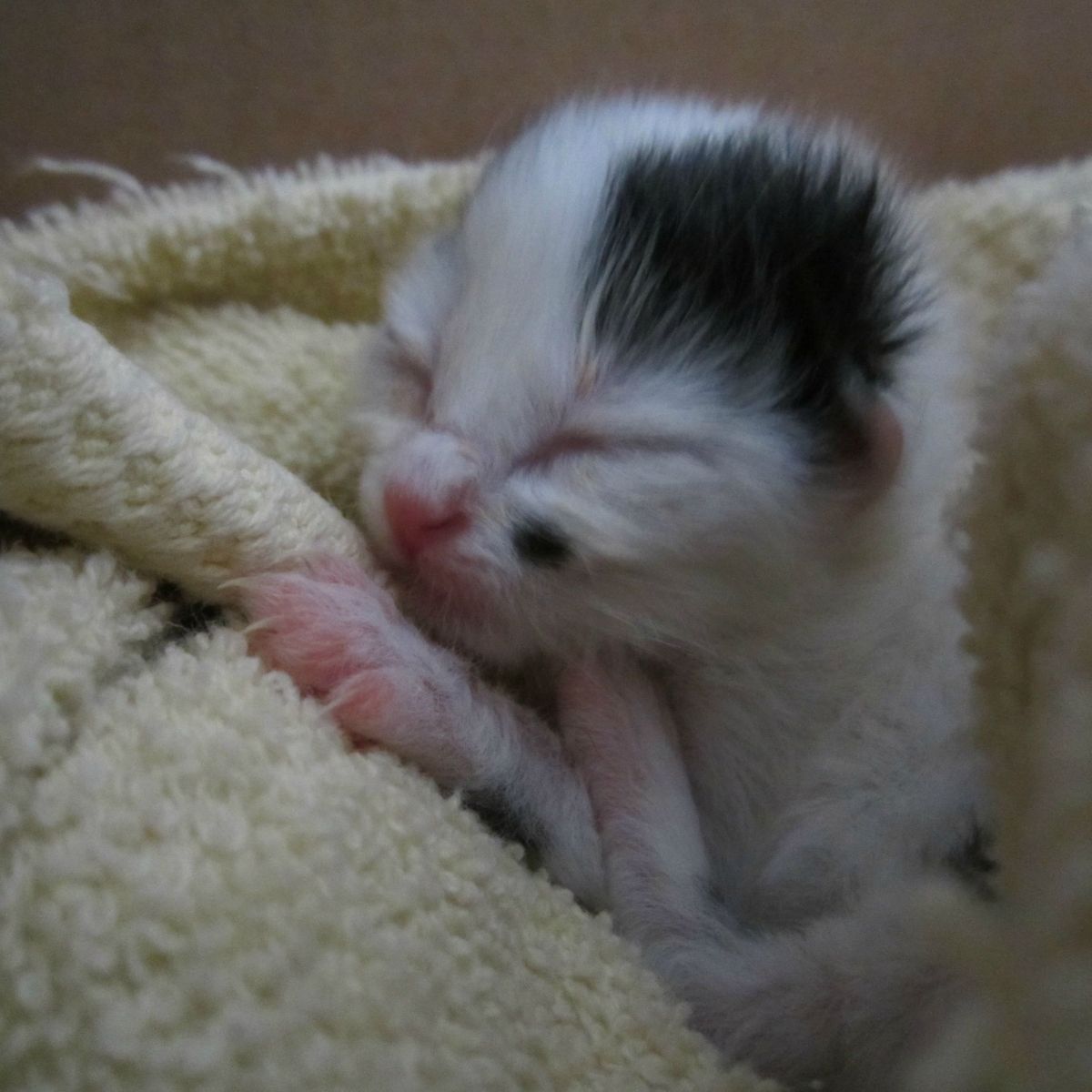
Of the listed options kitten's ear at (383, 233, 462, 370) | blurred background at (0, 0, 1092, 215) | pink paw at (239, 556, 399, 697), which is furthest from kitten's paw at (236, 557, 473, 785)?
blurred background at (0, 0, 1092, 215)

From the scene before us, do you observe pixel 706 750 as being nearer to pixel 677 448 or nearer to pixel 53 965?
pixel 677 448

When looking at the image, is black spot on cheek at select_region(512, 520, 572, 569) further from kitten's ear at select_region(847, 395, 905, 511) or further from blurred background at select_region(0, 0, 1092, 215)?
blurred background at select_region(0, 0, 1092, 215)

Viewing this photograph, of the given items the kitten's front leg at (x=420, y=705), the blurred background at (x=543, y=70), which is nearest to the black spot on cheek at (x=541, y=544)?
the kitten's front leg at (x=420, y=705)

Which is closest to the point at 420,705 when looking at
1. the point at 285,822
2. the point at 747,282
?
the point at 285,822

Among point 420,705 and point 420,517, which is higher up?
point 420,517

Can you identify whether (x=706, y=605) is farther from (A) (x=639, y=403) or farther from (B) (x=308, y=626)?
(B) (x=308, y=626)

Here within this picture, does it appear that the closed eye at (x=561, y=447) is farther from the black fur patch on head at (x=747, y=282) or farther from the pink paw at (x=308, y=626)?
the pink paw at (x=308, y=626)
